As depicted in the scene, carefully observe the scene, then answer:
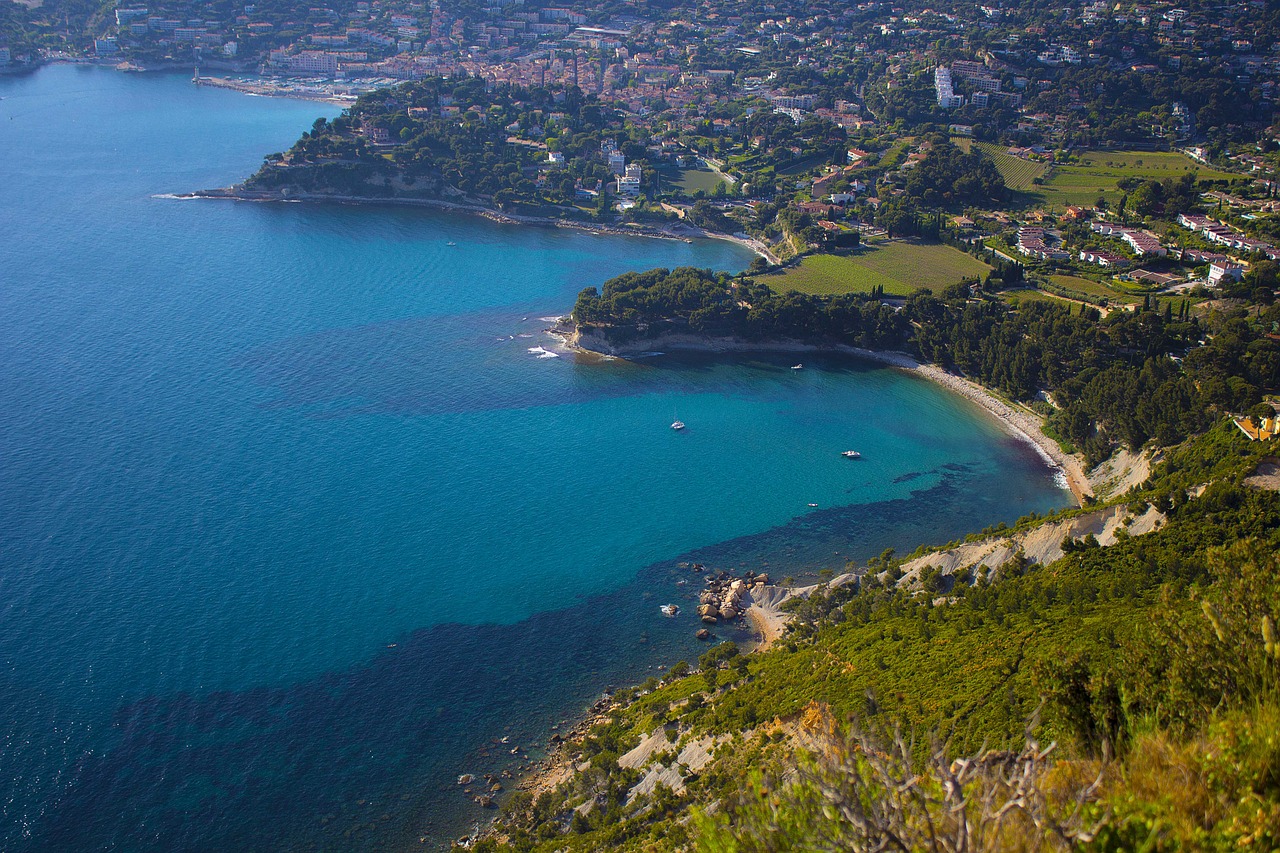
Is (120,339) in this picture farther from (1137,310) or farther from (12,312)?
(1137,310)

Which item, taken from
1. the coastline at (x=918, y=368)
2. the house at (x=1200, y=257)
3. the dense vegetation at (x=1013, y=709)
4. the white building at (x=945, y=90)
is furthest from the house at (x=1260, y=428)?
the white building at (x=945, y=90)

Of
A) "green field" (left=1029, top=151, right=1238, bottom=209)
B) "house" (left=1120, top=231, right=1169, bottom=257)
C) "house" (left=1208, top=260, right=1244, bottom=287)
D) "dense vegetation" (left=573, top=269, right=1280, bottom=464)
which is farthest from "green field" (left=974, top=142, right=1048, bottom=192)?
"dense vegetation" (left=573, top=269, right=1280, bottom=464)

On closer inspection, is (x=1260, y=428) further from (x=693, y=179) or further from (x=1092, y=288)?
(x=693, y=179)

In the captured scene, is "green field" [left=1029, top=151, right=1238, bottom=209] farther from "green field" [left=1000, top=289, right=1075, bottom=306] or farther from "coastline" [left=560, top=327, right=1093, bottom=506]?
"coastline" [left=560, top=327, right=1093, bottom=506]

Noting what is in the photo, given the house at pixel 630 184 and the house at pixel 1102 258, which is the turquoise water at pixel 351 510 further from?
the house at pixel 1102 258

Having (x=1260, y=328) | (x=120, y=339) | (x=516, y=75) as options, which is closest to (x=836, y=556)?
(x=1260, y=328)

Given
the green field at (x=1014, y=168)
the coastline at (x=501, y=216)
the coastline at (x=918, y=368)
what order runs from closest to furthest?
the coastline at (x=918, y=368) → the coastline at (x=501, y=216) → the green field at (x=1014, y=168)
